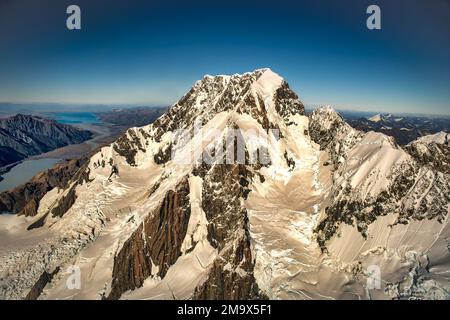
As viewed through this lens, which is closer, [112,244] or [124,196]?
[112,244]

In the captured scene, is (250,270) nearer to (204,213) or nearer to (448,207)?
(204,213)

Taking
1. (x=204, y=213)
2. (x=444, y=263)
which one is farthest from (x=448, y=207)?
(x=204, y=213)

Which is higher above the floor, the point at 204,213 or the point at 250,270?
the point at 204,213
